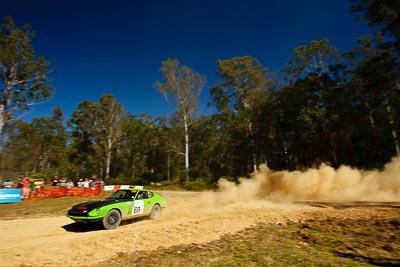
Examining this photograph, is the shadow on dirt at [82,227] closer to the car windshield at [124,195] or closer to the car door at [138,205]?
the car windshield at [124,195]

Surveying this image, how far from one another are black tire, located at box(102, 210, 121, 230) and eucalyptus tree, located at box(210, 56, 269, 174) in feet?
80.3

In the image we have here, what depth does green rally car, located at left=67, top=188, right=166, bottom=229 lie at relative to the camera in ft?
31.2

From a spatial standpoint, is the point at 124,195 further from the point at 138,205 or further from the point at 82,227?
the point at 82,227

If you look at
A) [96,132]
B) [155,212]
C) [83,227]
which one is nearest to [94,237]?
[83,227]

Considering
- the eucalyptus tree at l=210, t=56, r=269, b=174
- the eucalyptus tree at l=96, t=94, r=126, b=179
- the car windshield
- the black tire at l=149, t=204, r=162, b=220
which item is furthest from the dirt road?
the eucalyptus tree at l=96, t=94, r=126, b=179

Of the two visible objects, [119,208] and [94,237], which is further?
[119,208]

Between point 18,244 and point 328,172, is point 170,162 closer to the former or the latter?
point 328,172

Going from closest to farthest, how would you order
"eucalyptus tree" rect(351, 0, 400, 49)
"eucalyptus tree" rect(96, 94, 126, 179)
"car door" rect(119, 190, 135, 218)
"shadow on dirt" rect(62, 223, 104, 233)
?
"shadow on dirt" rect(62, 223, 104, 233) → "car door" rect(119, 190, 135, 218) → "eucalyptus tree" rect(351, 0, 400, 49) → "eucalyptus tree" rect(96, 94, 126, 179)

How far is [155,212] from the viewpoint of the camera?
474 inches

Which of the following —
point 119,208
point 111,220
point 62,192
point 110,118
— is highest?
point 110,118

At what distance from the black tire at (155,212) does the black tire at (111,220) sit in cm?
203

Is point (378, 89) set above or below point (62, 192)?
above

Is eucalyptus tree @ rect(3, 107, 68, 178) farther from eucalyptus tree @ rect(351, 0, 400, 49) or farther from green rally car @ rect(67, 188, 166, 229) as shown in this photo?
eucalyptus tree @ rect(351, 0, 400, 49)

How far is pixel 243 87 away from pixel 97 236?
28181 millimetres
